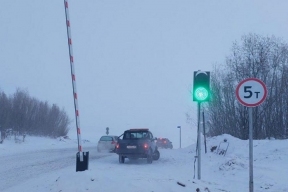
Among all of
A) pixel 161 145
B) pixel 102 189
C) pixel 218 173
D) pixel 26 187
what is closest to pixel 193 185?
pixel 102 189

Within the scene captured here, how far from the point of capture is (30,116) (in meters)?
65.6

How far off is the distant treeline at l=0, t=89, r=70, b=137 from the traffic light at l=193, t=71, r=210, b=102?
47.1 metres

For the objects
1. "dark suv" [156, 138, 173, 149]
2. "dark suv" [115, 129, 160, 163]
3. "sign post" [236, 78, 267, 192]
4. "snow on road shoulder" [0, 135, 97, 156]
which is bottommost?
"dark suv" [156, 138, 173, 149]

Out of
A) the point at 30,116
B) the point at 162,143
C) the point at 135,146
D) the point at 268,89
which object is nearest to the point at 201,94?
the point at 135,146

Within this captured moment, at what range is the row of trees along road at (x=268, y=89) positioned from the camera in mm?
40812

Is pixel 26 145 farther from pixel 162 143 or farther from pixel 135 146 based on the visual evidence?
pixel 135 146

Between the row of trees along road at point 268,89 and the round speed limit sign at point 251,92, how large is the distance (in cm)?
3012

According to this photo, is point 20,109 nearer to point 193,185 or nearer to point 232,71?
point 232,71

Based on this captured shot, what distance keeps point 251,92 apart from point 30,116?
5798 centimetres

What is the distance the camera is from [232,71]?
42.2 metres

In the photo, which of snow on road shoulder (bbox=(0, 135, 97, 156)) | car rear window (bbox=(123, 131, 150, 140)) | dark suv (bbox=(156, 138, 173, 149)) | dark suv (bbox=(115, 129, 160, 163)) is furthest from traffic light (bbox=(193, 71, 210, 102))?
dark suv (bbox=(156, 138, 173, 149))

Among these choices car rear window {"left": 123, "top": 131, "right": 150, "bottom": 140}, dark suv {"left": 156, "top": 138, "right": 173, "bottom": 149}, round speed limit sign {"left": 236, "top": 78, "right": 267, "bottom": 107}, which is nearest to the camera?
round speed limit sign {"left": 236, "top": 78, "right": 267, "bottom": 107}

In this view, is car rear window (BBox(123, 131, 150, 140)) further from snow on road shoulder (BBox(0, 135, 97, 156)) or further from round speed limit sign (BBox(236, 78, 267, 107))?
round speed limit sign (BBox(236, 78, 267, 107))

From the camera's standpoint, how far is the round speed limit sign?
421 inches
